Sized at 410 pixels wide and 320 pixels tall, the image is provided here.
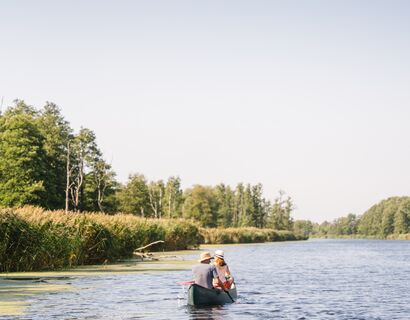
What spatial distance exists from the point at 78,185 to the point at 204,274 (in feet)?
243

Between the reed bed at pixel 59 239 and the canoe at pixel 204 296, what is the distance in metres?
10.4

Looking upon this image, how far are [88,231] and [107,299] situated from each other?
1223cm

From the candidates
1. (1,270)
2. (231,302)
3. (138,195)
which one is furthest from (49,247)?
(138,195)

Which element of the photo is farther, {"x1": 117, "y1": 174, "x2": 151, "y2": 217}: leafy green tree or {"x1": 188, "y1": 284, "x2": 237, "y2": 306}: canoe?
{"x1": 117, "y1": 174, "x2": 151, "y2": 217}: leafy green tree

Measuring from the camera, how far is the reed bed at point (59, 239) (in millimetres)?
28781

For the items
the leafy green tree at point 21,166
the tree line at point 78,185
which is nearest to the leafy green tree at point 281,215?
the tree line at point 78,185

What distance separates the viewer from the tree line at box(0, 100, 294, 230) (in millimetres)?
74750

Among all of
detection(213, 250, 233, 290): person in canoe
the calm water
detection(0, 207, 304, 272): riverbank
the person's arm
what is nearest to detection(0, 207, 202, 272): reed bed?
detection(0, 207, 304, 272): riverbank

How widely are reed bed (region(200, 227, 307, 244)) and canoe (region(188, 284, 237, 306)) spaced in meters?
64.8

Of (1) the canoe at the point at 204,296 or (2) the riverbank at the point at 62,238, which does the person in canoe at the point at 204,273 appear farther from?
(2) the riverbank at the point at 62,238

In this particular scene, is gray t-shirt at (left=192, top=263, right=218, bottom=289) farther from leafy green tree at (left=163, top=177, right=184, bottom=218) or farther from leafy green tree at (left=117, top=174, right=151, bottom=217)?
leafy green tree at (left=163, top=177, right=184, bottom=218)

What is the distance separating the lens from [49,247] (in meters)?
31.2

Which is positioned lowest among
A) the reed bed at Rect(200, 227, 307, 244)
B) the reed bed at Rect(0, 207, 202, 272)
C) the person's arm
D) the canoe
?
the canoe

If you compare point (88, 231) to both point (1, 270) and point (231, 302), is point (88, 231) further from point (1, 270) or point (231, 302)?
point (231, 302)
